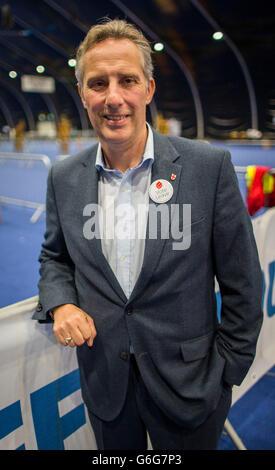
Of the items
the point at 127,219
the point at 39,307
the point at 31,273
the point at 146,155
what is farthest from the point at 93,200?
the point at 31,273

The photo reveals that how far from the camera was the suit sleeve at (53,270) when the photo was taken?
4.66 ft

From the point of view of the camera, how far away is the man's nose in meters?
1.26

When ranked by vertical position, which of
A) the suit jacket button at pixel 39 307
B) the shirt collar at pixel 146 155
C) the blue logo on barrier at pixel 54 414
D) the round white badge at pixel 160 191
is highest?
the shirt collar at pixel 146 155

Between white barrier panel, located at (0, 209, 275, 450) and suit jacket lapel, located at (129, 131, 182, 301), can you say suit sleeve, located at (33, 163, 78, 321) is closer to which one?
white barrier panel, located at (0, 209, 275, 450)

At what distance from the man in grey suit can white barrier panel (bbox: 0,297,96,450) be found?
0.35 feet

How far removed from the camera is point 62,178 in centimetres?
149

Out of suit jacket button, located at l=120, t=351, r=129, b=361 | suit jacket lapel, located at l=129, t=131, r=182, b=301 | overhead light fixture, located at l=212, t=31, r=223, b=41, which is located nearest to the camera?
suit jacket lapel, located at l=129, t=131, r=182, b=301

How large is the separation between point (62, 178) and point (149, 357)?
2.67 feet

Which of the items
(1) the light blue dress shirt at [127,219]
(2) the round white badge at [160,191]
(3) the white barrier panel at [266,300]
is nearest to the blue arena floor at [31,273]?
(3) the white barrier panel at [266,300]

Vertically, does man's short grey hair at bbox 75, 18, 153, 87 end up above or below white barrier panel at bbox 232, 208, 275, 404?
above

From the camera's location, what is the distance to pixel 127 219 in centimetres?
135

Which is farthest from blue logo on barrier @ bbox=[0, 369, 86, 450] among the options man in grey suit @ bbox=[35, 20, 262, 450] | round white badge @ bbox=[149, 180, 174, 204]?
round white badge @ bbox=[149, 180, 174, 204]

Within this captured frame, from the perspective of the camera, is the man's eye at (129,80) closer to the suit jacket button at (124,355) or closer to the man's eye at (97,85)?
the man's eye at (97,85)
